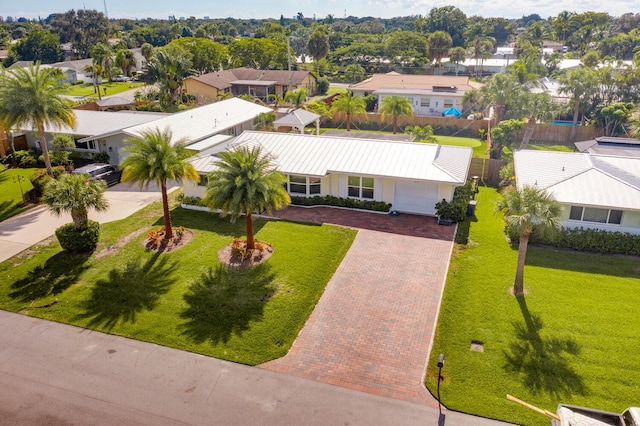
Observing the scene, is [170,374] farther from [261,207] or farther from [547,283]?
[547,283]

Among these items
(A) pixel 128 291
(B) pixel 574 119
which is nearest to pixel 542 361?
(A) pixel 128 291

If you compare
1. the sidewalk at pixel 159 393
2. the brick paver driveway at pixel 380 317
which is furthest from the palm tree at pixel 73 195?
the brick paver driveway at pixel 380 317

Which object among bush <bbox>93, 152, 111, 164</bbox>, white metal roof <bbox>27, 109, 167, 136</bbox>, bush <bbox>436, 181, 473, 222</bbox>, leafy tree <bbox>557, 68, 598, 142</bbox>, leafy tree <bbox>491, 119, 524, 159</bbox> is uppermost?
leafy tree <bbox>557, 68, 598, 142</bbox>

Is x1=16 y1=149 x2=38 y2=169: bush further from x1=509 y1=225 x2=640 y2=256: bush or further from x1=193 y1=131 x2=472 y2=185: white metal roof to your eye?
x1=509 y1=225 x2=640 y2=256: bush

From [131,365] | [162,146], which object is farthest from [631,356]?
[162,146]

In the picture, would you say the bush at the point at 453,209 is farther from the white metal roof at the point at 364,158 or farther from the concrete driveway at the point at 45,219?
the concrete driveway at the point at 45,219

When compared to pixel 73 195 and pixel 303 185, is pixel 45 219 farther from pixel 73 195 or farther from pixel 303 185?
pixel 303 185

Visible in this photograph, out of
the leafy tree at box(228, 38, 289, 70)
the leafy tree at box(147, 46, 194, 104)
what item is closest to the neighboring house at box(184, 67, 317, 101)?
the leafy tree at box(147, 46, 194, 104)
